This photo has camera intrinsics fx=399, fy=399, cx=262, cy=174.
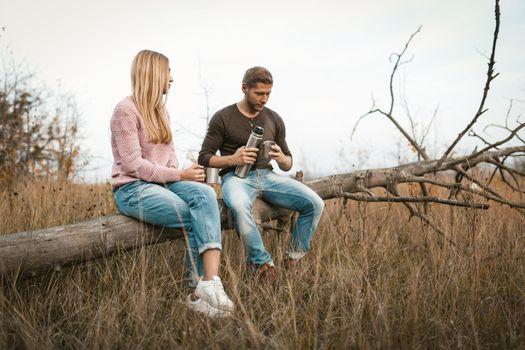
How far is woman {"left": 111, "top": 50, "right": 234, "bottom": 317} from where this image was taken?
2480mm

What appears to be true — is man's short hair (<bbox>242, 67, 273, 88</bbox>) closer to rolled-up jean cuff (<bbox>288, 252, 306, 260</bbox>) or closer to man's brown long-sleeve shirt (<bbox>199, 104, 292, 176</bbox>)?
man's brown long-sleeve shirt (<bbox>199, 104, 292, 176</bbox>)

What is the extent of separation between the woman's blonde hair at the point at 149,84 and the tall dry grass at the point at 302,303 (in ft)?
2.98

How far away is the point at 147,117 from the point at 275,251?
1.60 meters

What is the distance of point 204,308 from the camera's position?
7.47 ft

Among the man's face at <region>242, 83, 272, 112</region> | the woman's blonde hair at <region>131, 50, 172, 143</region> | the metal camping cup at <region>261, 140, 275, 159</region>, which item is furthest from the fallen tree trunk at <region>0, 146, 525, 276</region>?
the man's face at <region>242, 83, 272, 112</region>

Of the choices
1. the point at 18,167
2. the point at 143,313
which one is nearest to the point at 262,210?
the point at 143,313

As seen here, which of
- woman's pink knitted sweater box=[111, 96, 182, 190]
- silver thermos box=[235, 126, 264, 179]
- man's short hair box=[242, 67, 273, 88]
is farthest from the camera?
man's short hair box=[242, 67, 273, 88]

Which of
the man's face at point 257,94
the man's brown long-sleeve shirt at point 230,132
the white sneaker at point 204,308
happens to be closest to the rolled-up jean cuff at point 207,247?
the white sneaker at point 204,308

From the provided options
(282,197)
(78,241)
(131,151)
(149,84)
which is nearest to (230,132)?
(282,197)

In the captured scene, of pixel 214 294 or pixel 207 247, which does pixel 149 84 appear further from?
pixel 214 294

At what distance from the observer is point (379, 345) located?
5.95ft

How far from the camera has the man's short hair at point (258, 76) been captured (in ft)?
10.6

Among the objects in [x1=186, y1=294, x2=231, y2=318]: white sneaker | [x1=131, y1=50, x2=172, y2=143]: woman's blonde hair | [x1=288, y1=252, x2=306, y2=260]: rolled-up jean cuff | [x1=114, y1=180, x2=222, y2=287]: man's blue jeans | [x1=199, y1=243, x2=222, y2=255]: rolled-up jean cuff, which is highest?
[x1=131, y1=50, x2=172, y2=143]: woman's blonde hair

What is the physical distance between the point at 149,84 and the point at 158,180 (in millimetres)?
685
